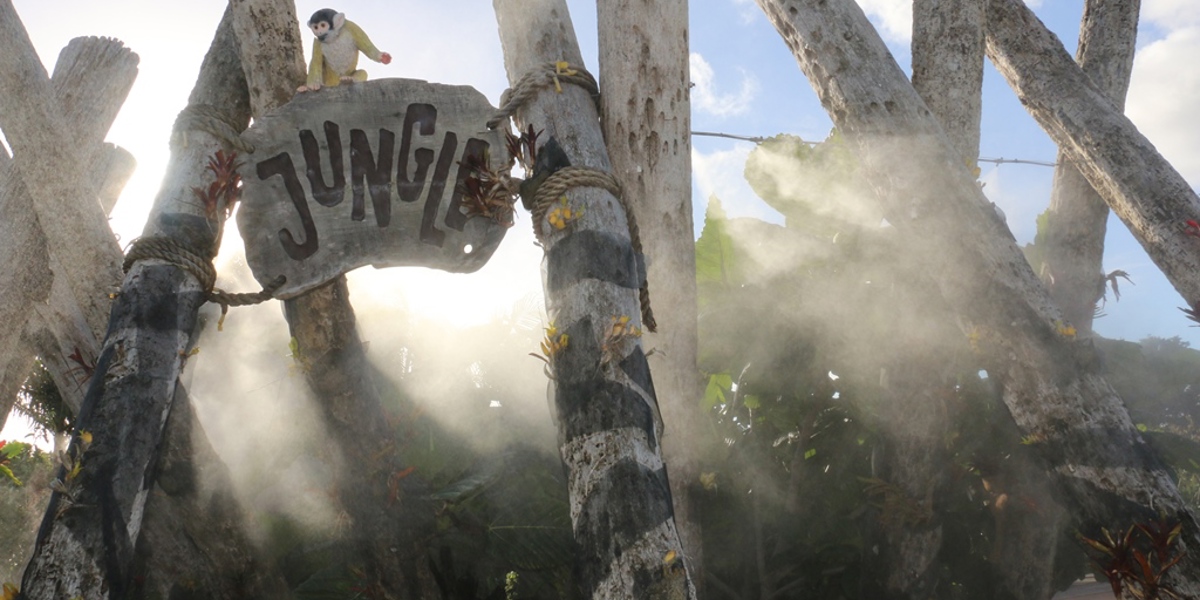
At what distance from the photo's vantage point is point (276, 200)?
10.2 feet

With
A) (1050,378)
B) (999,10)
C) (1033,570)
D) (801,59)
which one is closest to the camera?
(1050,378)

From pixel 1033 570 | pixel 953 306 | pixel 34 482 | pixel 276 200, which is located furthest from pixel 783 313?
pixel 34 482

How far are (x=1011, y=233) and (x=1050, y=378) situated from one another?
63 cm

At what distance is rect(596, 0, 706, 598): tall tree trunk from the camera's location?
133 inches

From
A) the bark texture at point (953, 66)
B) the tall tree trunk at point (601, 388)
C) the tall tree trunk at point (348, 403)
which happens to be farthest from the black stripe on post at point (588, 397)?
the bark texture at point (953, 66)

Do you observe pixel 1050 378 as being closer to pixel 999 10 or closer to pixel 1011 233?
pixel 1011 233

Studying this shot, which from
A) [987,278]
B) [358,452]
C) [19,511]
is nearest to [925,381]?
[987,278]

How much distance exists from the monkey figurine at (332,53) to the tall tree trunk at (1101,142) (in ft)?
11.7

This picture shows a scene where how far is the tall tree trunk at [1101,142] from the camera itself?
148 inches

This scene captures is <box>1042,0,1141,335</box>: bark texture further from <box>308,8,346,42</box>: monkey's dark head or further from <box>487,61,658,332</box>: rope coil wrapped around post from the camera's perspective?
<box>308,8,346,42</box>: monkey's dark head

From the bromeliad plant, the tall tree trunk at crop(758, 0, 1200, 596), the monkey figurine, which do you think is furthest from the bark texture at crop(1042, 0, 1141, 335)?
the monkey figurine

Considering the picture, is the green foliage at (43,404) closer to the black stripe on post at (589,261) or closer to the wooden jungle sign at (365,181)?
the wooden jungle sign at (365,181)

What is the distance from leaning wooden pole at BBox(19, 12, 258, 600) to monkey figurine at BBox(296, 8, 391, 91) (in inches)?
17.3

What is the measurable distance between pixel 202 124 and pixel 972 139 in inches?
141
